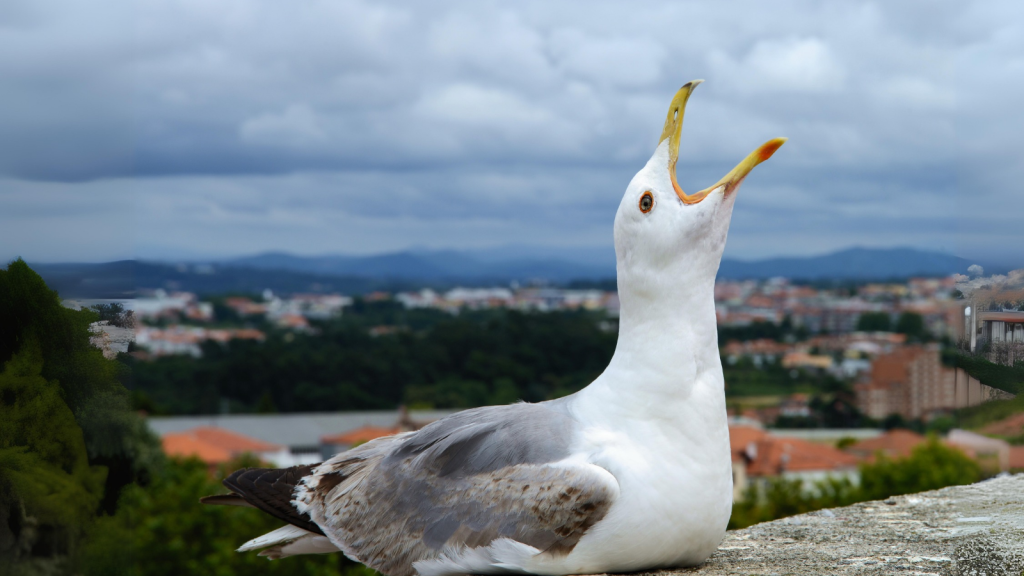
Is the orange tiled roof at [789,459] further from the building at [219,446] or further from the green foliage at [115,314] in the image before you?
the green foliage at [115,314]

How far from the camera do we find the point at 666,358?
151 inches

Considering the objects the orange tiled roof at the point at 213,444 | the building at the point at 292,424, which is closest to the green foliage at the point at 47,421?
the orange tiled roof at the point at 213,444

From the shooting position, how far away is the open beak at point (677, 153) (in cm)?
381

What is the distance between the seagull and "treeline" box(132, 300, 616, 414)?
53180 millimetres

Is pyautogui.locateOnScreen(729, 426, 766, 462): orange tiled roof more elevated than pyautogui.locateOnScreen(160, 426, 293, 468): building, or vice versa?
pyautogui.locateOnScreen(729, 426, 766, 462): orange tiled roof

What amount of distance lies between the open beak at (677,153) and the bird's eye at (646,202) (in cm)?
10

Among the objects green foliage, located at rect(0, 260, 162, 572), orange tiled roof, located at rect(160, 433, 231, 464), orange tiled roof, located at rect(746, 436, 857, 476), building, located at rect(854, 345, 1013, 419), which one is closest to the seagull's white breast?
green foliage, located at rect(0, 260, 162, 572)

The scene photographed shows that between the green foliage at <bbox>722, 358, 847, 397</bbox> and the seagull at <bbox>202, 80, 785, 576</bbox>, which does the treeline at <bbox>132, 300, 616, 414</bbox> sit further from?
the seagull at <bbox>202, 80, 785, 576</bbox>

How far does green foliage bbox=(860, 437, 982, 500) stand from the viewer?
34.2 m

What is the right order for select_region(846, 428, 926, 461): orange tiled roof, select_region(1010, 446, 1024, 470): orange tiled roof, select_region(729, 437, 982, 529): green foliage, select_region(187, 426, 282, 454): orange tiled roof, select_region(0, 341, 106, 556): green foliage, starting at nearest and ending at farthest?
select_region(0, 341, 106, 556): green foliage
select_region(1010, 446, 1024, 470): orange tiled roof
select_region(729, 437, 982, 529): green foliage
select_region(846, 428, 926, 461): orange tiled roof
select_region(187, 426, 282, 454): orange tiled roof

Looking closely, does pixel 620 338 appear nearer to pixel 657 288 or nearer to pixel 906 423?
pixel 657 288

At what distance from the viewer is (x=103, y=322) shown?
149 inches

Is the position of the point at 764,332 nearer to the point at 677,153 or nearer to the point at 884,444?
the point at 884,444

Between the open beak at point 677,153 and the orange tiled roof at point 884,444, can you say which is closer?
the open beak at point 677,153
